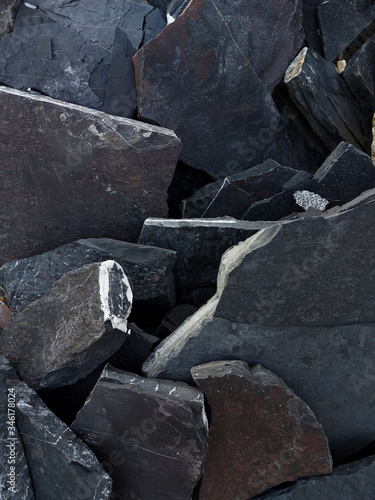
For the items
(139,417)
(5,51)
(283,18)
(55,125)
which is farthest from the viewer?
(283,18)

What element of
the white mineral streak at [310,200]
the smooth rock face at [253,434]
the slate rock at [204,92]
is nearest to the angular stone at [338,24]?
the slate rock at [204,92]

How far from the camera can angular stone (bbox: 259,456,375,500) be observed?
6.41 ft

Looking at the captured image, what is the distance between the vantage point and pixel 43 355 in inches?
82.2

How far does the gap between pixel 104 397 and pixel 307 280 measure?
899 millimetres

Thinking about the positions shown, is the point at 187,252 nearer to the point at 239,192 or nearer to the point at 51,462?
the point at 239,192

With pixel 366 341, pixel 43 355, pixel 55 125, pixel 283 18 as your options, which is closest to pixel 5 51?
pixel 55 125

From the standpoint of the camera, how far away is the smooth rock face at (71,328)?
195 centimetres

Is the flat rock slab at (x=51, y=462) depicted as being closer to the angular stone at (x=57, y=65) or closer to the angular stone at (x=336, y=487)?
the angular stone at (x=336, y=487)

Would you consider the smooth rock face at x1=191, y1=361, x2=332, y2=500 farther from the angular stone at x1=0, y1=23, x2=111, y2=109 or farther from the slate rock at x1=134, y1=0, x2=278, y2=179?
the angular stone at x1=0, y1=23, x2=111, y2=109

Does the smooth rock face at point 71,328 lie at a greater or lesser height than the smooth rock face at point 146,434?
greater

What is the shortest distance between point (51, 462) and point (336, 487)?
110 centimetres

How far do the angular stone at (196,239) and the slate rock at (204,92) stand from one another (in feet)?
2.34

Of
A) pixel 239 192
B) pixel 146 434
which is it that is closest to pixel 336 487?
pixel 146 434

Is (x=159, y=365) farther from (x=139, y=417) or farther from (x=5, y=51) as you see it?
(x=5, y=51)
